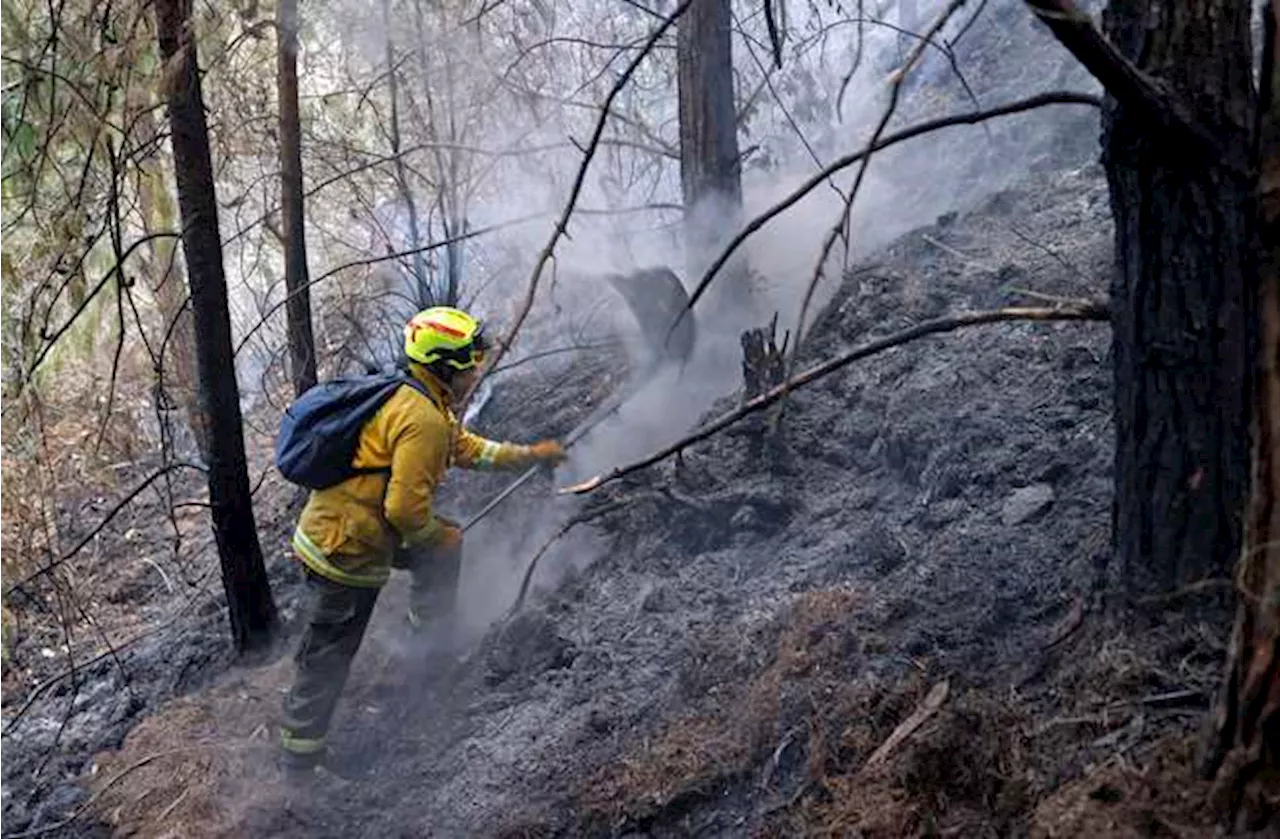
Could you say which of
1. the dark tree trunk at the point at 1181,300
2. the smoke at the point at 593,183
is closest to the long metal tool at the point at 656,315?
the smoke at the point at 593,183

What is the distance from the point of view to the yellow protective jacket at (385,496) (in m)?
5.71

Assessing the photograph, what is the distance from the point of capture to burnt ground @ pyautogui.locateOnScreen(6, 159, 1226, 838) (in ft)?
11.6

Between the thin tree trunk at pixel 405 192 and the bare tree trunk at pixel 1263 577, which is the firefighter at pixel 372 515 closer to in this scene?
the thin tree trunk at pixel 405 192

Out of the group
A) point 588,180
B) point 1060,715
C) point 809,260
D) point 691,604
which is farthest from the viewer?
point 588,180

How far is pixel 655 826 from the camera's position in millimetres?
4375

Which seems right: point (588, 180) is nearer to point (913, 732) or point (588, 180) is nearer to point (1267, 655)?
point (913, 732)

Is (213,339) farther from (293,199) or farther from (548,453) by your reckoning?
(548,453)

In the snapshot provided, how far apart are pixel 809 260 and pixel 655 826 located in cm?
609

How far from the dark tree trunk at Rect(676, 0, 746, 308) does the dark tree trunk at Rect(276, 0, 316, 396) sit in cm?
266

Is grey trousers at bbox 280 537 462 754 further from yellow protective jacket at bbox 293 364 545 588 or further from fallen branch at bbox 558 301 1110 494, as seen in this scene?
fallen branch at bbox 558 301 1110 494

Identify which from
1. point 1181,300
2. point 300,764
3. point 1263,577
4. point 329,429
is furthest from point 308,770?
point 1263,577

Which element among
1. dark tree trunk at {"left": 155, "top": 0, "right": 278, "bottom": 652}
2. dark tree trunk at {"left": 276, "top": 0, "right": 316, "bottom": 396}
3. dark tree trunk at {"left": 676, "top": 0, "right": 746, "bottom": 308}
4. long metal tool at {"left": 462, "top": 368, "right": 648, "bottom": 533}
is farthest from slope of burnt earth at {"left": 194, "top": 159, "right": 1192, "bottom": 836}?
dark tree trunk at {"left": 276, "top": 0, "right": 316, "bottom": 396}

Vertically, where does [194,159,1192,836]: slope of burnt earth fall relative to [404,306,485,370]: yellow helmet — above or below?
below

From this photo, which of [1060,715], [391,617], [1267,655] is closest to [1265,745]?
[1267,655]
